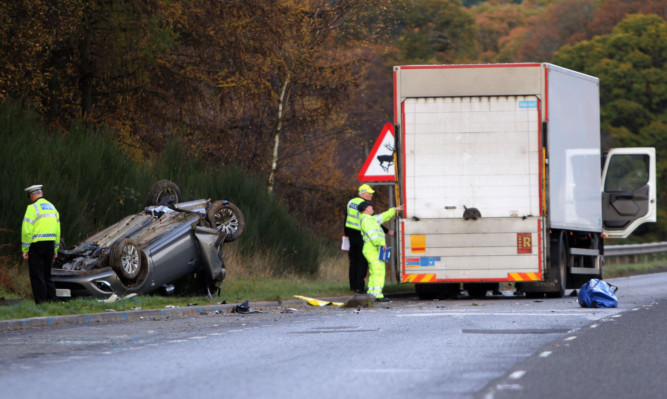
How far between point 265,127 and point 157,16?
20.1 ft

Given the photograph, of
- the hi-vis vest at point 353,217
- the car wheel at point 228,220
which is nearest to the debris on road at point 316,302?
the car wheel at point 228,220

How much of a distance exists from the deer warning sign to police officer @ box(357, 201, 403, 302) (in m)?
1.10

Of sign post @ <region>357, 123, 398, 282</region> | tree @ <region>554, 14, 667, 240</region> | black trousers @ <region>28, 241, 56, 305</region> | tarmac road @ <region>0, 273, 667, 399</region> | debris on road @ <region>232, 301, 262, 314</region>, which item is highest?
tree @ <region>554, 14, 667, 240</region>

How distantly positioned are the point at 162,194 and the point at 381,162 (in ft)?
12.4

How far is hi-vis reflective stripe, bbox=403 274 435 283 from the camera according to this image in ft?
59.5

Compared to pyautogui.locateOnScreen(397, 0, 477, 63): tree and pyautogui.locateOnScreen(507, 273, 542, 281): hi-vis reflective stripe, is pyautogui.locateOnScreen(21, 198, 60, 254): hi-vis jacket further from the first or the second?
pyautogui.locateOnScreen(397, 0, 477, 63): tree

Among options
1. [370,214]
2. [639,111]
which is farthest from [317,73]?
[639,111]

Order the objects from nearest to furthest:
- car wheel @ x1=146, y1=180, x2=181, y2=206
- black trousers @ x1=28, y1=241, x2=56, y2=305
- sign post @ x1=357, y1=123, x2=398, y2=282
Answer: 1. black trousers @ x1=28, y1=241, x2=56, y2=305
2. car wheel @ x1=146, y1=180, x2=181, y2=206
3. sign post @ x1=357, y1=123, x2=398, y2=282

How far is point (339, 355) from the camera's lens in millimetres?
10344

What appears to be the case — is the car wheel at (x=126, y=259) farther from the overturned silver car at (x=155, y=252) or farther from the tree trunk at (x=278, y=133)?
the tree trunk at (x=278, y=133)

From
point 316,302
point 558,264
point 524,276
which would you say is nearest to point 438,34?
point 558,264

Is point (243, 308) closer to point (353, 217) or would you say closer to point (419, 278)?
point (419, 278)

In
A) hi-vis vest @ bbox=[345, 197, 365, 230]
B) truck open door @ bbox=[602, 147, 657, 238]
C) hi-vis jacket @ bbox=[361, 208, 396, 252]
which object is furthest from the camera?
truck open door @ bbox=[602, 147, 657, 238]

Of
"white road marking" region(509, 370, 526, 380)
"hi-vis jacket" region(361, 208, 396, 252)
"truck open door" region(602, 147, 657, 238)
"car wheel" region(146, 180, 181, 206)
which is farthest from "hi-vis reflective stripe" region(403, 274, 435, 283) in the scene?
"white road marking" region(509, 370, 526, 380)
